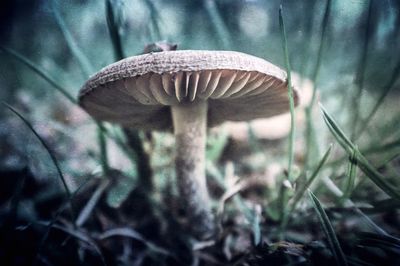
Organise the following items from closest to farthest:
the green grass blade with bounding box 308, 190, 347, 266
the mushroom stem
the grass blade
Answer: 1. the green grass blade with bounding box 308, 190, 347, 266
2. the grass blade
3. the mushroom stem

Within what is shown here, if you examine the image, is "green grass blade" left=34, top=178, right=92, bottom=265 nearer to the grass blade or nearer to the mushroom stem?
the mushroom stem

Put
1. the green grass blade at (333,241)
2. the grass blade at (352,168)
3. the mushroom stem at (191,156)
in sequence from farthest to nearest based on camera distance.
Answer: the mushroom stem at (191,156) < the grass blade at (352,168) < the green grass blade at (333,241)

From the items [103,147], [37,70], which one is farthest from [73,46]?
[103,147]

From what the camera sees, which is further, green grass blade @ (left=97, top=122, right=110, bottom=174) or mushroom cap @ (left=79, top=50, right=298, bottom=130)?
green grass blade @ (left=97, top=122, right=110, bottom=174)

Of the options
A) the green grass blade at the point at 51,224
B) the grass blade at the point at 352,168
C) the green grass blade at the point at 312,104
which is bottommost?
the green grass blade at the point at 51,224

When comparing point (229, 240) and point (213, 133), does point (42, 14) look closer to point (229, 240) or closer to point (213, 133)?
point (213, 133)

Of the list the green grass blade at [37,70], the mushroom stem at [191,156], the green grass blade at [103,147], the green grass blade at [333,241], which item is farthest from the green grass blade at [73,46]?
the green grass blade at [333,241]

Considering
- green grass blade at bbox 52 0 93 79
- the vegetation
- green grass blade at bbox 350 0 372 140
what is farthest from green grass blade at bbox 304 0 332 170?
green grass blade at bbox 52 0 93 79

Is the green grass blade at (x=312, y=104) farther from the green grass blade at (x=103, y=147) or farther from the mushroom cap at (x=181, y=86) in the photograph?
the green grass blade at (x=103, y=147)
